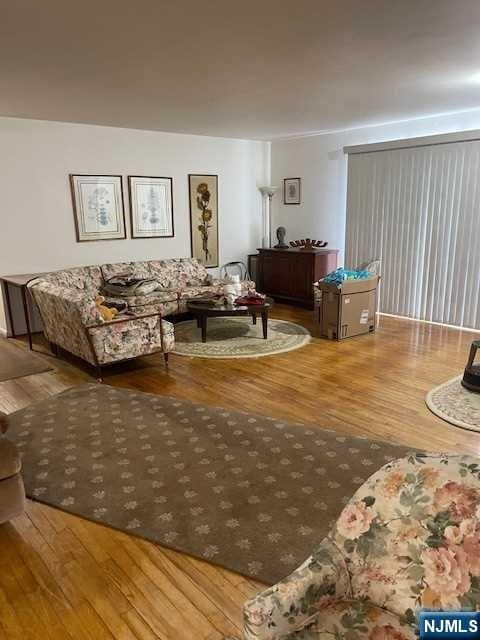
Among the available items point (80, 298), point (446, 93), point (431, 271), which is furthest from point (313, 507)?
point (431, 271)

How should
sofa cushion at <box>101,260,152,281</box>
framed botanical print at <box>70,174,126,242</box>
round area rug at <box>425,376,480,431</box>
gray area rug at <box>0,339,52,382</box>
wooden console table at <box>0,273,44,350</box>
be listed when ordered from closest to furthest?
round area rug at <box>425,376,480,431</box>
gray area rug at <box>0,339,52,382</box>
wooden console table at <box>0,273,44,350</box>
framed botanical print at <box>70,174,126,242</box>
sofa cushion at <box>101,260,152,281</box>

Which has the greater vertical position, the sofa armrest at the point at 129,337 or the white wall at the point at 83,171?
the white wall at the point at 83,171

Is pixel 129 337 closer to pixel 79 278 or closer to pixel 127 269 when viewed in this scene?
pixel 79 278

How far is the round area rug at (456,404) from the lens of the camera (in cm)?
341

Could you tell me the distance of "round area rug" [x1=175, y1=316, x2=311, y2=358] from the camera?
505 cm

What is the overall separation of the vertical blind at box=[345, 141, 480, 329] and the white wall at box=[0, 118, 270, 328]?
1.96 m

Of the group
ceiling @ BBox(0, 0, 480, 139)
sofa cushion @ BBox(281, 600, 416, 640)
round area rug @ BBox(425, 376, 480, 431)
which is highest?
ceiling @ BBox(0, 0, 480, 139)

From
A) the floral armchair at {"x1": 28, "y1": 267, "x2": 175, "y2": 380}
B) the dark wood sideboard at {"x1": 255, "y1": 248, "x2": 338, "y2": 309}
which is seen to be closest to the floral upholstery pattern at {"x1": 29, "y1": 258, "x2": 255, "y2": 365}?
the floral armchair at {"x1": 28, "y1": 267, "x2": 175, "y2": 380}

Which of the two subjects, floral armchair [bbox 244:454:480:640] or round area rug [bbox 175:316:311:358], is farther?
round area rug [bbox 175:316:311:358]

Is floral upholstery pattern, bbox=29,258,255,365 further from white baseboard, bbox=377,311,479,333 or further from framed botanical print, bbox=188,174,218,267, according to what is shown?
white baseboard, bbox=377,311,479,333

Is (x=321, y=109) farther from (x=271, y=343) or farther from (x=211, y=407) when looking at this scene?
(x=211, y=407)

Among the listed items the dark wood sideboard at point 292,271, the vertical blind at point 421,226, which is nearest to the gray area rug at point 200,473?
the vertical blind at point 421,226

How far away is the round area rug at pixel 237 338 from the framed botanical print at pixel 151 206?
147 centimetres

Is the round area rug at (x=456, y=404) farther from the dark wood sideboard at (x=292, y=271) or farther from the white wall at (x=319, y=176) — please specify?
the white wall at (x=319, y=176)
